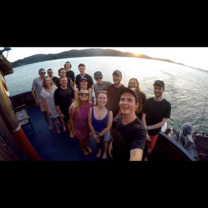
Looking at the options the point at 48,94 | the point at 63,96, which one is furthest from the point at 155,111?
the point at 48,94

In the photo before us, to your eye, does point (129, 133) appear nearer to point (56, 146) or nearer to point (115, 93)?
point (115, 93)

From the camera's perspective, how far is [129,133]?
59.1 inches

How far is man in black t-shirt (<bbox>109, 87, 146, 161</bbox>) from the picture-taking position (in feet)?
4.66

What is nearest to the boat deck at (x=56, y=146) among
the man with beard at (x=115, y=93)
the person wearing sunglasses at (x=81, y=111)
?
the person wearing sunglasses at (x=81, y=111)

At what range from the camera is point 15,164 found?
805 millimetres

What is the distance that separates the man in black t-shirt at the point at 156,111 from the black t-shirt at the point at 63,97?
2.28 m

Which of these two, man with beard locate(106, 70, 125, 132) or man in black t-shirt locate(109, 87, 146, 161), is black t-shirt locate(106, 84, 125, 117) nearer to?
man with beard locate(106, 70, 125, 132)

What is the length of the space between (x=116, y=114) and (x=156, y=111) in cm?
115

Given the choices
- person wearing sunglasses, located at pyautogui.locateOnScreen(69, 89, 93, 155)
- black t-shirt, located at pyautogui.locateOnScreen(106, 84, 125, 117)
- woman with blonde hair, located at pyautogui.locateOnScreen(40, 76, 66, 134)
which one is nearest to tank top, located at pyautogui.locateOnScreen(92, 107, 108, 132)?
person wearing sunglasses, located at pyautogui.locateOnScreen(69, 89, 93, 155)

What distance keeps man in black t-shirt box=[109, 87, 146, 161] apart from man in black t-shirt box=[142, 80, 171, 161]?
1040 millimetres
